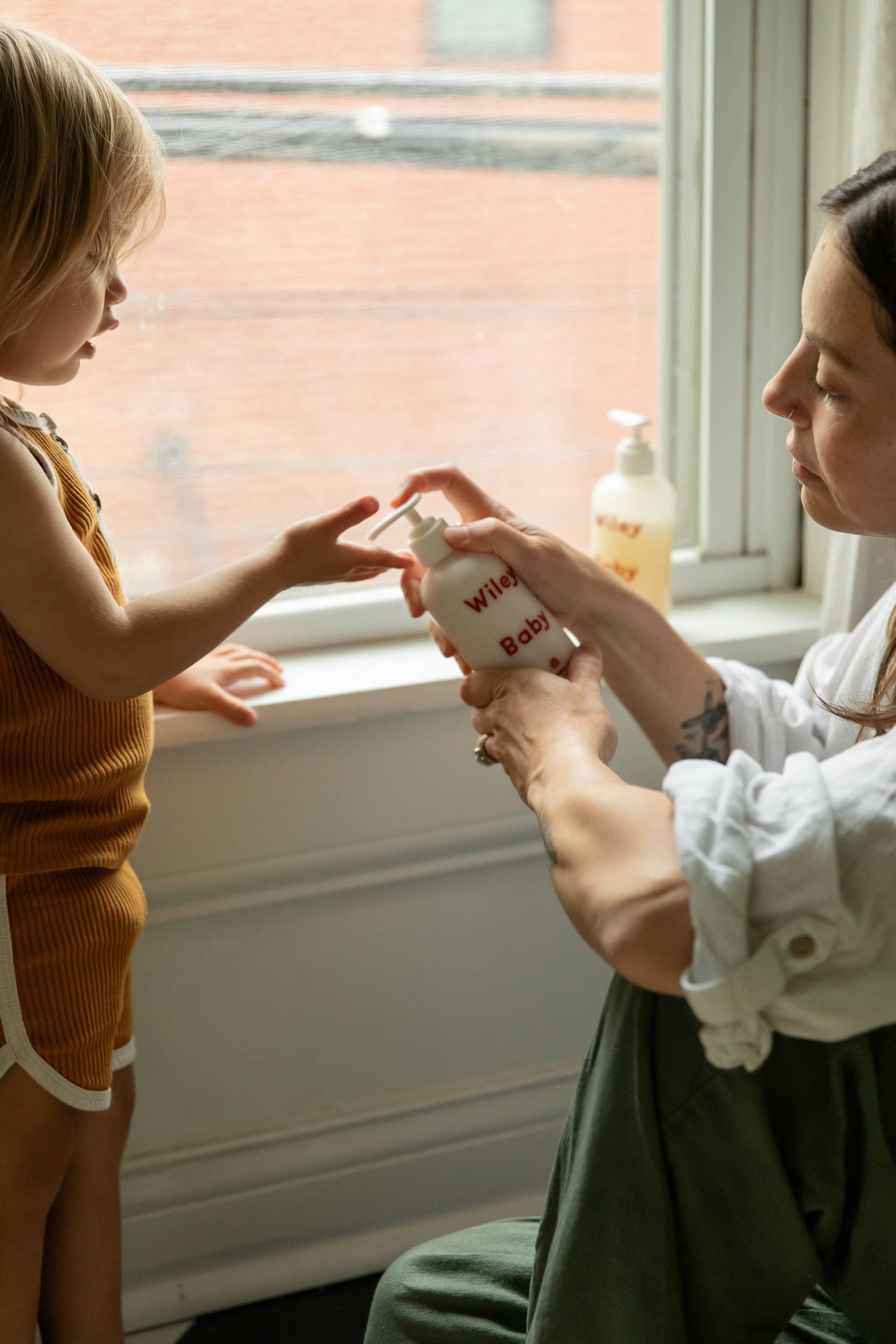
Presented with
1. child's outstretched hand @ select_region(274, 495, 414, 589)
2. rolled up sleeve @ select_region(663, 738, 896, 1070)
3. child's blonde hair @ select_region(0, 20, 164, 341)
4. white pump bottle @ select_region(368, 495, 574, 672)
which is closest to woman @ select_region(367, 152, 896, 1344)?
rolled up sleeve @ select_region(663, 738, 896, 1070)

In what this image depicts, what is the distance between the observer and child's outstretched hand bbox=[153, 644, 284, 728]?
105cm

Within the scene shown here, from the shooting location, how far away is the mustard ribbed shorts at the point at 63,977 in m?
0.86

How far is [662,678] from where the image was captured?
3.38 feet

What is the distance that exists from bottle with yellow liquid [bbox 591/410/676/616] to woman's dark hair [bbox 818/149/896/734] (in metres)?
0.37

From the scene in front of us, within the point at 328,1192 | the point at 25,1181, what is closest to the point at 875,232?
the point at 25,1181

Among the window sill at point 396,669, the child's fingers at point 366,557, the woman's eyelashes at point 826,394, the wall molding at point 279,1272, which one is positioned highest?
the woman's eyelashes at point 826,394

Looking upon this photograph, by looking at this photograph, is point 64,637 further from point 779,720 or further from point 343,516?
point 779,720

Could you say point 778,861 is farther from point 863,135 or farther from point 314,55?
point 314,55

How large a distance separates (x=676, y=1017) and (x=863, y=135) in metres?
0.77

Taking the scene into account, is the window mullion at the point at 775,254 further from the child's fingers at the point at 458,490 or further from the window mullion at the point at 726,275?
the child's fingers at the point at 458,490

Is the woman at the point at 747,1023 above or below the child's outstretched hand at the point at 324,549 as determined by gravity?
below

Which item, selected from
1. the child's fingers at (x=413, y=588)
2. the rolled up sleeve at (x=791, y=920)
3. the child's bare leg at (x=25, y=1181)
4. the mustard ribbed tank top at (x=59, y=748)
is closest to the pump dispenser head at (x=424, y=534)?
the child's fingers at (x=413, y=588)

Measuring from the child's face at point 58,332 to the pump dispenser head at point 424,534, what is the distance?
0.79 feet

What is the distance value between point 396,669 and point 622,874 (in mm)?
549
